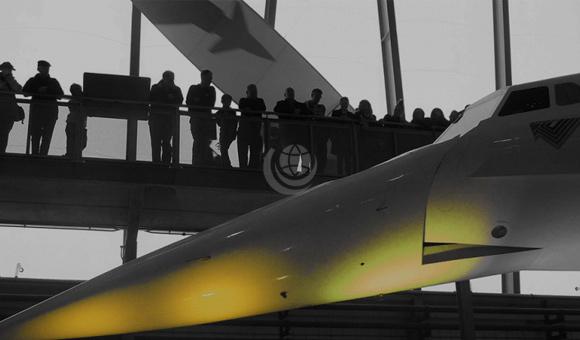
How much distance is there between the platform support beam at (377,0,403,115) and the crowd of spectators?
709 cm

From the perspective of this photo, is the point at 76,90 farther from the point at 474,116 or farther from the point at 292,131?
the point at 474,116

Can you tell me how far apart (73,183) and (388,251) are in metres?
8.51

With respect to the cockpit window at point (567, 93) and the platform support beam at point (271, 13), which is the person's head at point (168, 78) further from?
the cockpit window at point (567, 93)

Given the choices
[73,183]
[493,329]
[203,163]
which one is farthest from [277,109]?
[493,329]

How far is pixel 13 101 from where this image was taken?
1258 centimetres

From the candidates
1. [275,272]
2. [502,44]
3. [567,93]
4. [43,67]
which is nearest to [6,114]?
[43,67]

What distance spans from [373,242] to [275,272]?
0.79 meters

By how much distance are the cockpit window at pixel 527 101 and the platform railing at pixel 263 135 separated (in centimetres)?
653

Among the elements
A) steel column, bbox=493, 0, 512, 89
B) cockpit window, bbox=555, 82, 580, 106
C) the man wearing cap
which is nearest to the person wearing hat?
the man wearing cap

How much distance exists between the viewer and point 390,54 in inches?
839

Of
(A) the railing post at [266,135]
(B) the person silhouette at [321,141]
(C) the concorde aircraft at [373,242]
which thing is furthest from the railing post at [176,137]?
(C) the concorde aircraft at [373,242]

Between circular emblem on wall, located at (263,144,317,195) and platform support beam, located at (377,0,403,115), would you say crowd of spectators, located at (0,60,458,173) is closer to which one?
circular emblem on wall, located at (263,144,317,195)

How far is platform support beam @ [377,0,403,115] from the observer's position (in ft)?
69.5

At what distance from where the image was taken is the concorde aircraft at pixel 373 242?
6.28 m
